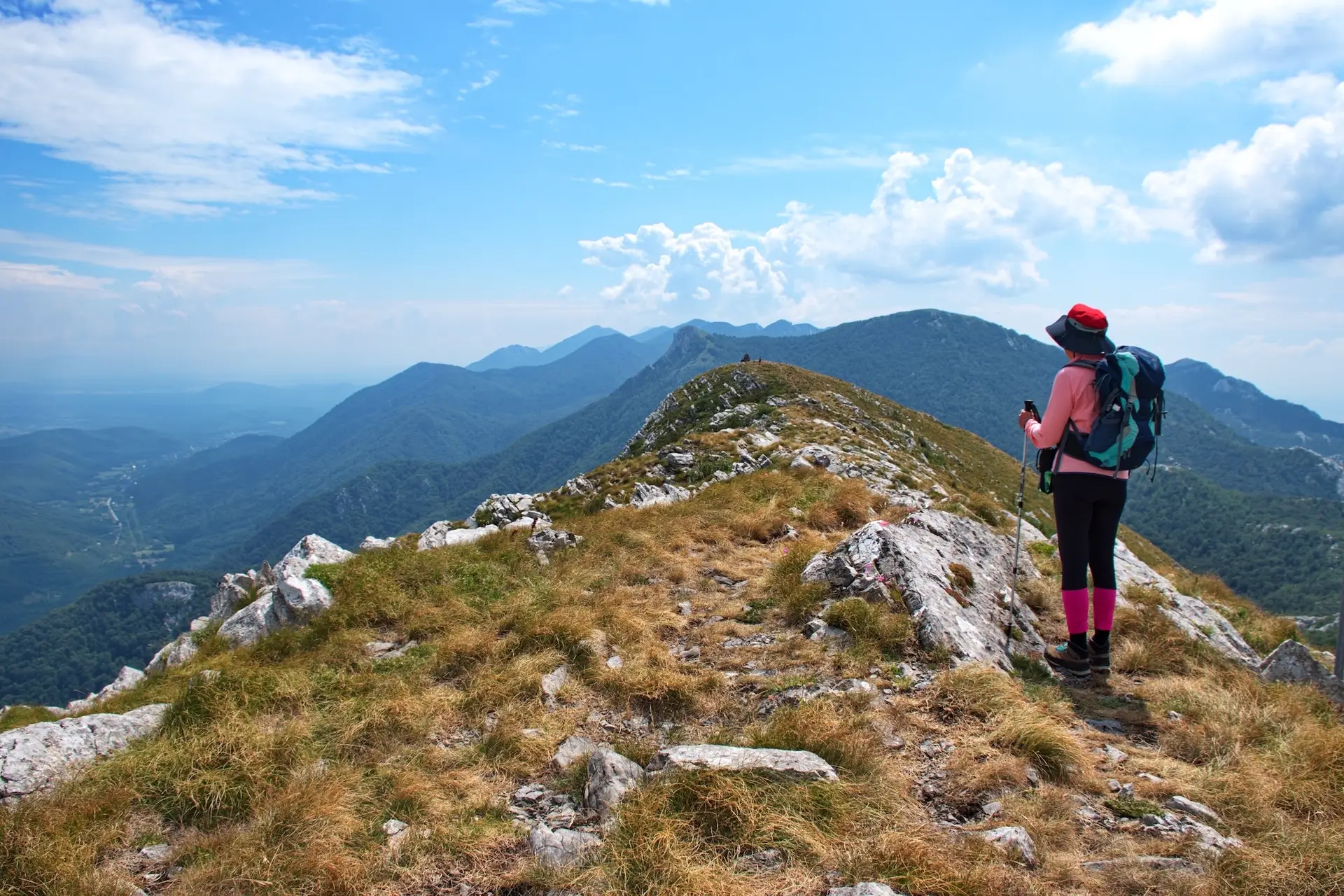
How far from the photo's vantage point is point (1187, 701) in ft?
21.1

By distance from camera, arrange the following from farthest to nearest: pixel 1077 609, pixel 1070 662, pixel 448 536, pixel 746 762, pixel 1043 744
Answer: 1. pixel 448 536
2. pixel 1070 662
3. pixel 1077 609
4. pixel 1043 744
5. pixel 746 762

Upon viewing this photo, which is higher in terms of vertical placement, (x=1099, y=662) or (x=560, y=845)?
(x=1099, y=662)

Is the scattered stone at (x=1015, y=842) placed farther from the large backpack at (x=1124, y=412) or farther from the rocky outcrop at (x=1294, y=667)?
the rocky outcrop at (x=1294, y=667)

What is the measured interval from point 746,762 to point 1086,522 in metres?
5.07

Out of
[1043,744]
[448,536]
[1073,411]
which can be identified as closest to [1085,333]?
[1073,411]

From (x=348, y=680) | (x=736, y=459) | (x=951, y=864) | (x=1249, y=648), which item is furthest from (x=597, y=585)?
(x=736, y=459)

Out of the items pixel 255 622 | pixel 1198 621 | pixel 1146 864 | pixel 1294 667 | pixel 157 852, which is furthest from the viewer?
pixel 1198 621

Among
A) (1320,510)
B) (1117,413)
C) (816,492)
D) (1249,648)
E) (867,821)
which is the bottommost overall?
(1320,510)

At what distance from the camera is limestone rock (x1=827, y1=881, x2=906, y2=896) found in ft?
12.4

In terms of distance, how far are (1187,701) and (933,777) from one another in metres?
3.32

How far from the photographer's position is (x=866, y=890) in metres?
3.79

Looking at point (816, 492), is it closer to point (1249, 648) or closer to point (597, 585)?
point (597, 585)

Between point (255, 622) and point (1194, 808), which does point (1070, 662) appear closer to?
point (1194, 808)

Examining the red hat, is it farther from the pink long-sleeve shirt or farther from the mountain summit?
the mountain summit
